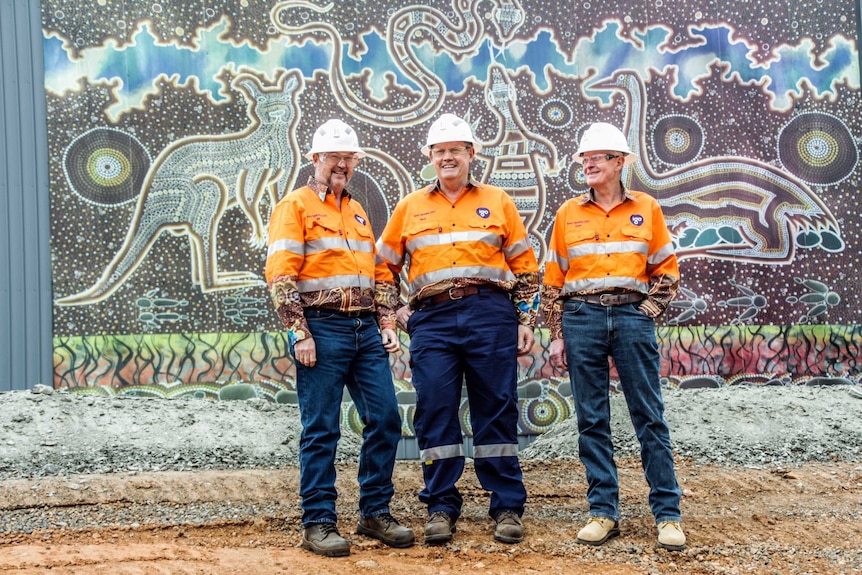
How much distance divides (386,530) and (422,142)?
4.75 meters

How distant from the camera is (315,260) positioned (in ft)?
16.5

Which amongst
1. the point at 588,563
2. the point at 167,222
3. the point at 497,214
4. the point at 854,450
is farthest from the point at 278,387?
the point at 854,450

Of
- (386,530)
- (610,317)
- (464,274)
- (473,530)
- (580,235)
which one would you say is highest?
(580,235)

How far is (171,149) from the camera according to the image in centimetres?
841

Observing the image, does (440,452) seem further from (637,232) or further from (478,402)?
(637,232)

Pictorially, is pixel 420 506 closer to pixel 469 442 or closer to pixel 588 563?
pixel 588 563

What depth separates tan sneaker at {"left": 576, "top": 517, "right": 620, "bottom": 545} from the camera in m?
4.86

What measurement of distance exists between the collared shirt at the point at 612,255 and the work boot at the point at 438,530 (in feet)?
4.30

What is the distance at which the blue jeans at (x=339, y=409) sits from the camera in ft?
A: 15.9

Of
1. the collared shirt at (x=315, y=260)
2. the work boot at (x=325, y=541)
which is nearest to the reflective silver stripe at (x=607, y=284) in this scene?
the collared shirt at (x=315, y=260)

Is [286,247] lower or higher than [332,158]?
lower

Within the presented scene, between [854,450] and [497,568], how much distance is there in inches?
189

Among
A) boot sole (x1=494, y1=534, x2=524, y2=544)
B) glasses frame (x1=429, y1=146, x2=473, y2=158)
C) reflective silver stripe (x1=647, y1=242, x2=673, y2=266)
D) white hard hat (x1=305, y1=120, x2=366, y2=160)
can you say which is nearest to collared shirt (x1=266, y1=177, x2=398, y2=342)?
white hard hat (x1=305, y1=120, x2=366, y2=160)

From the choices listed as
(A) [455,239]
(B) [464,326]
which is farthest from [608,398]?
(A) [455,239]
